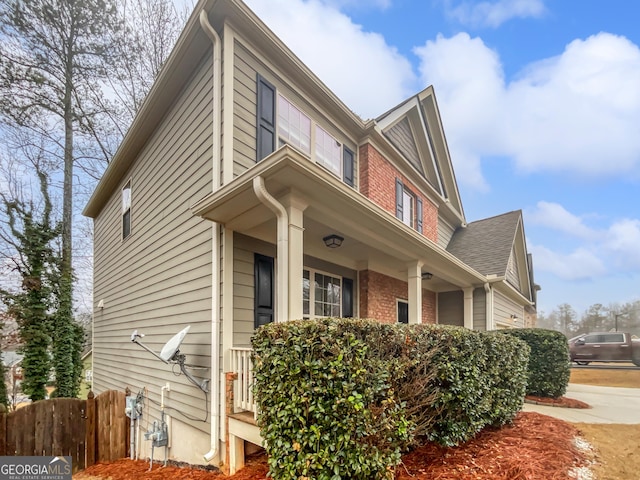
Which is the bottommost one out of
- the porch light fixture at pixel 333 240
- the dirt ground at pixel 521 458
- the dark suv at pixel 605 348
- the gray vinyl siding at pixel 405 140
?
the dark suv at pixel 605 348

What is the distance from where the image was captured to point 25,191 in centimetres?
1384

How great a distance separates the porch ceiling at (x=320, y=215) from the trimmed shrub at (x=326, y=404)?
169cm

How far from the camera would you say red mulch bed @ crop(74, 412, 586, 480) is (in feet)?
11.9

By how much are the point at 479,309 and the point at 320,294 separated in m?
6.23

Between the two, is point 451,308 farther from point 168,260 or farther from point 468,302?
point 168,260

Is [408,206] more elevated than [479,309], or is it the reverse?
[408,206]

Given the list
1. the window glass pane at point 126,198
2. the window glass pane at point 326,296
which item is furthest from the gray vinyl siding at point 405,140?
the window glass pane at point 126,198

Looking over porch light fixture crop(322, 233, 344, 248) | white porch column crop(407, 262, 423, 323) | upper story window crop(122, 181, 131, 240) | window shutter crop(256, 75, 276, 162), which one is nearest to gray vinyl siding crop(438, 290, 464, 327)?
white porch column crop(407, 262, 423, 323)

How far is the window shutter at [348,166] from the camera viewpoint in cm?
804

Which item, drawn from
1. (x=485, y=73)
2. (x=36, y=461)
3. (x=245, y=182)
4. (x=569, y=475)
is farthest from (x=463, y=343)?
(x=485, y=73)

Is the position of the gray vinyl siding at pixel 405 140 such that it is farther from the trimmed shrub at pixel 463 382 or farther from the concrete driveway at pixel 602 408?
the concrete driveway at pixel 602 408

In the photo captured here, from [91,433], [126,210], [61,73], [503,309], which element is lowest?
[91,433]

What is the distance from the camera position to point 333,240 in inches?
232

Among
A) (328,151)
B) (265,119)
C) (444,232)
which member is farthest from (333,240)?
(444,232)
